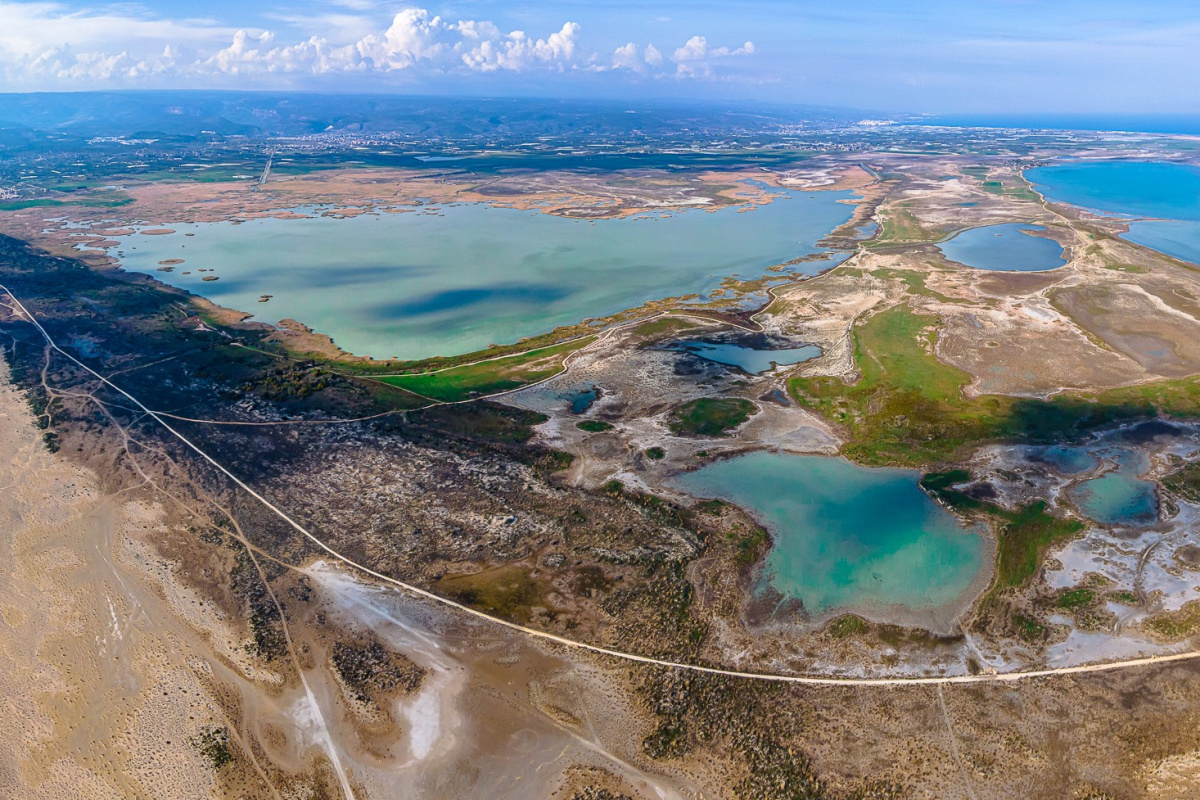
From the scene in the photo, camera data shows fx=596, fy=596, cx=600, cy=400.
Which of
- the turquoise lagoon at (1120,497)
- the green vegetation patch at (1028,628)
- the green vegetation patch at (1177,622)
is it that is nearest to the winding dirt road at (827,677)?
the green vegetation patch at (1177,622)

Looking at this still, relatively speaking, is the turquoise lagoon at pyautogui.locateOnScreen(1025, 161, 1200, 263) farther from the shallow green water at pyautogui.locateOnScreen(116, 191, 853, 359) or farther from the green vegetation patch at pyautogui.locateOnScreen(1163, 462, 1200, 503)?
the green vegetation patch at pyautogui.locateOnScreen(1163, 462, 1200, 503)

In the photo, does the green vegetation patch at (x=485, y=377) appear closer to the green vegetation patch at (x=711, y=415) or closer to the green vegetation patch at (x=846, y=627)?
the green vegetation patch at (x=711, y=415)

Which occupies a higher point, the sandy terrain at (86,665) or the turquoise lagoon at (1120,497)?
the turquoise lagoon at (1120,497)

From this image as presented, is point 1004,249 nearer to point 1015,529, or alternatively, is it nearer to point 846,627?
point 1015,529

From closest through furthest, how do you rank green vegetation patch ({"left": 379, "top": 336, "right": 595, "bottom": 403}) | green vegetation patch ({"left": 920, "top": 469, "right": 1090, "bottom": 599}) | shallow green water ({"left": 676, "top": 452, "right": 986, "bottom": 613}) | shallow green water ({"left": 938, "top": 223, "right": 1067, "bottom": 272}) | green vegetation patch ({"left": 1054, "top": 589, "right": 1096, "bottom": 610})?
green vegetation patch ({"left": 1054, "top": 589, "right": 1096, "bottom": 610}) < shallow green water ({"left": 676, "top": 452, "right": 986, "bottom": 613}) < green vegetation patch ({"left": 920, "top": 469, "right": 1090, "bottom": 599}) < green vegetation patch ({"left": 379, "top": 336, "right": 595, "bottom": 403}) < shallow green water ({"left": 938, "top": 223, "right": 1067, "bottom": 272})

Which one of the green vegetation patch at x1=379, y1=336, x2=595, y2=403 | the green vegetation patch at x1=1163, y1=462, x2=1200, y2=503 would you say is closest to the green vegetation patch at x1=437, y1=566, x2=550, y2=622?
the green vegetation patch at x1=379, y1=336, x2=595, y2=403

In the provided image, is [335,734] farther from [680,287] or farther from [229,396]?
[680,287]

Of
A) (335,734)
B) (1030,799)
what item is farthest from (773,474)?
(335,734)
